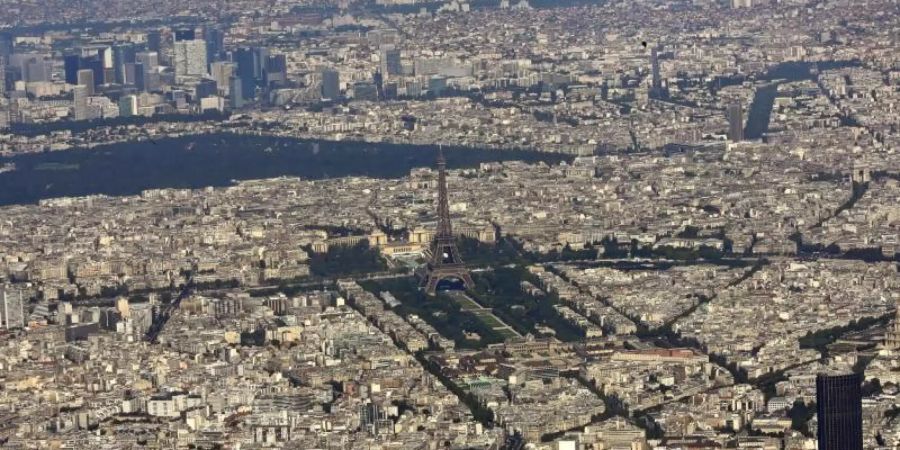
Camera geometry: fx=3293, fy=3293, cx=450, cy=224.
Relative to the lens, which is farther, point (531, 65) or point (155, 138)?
point (531, 65)

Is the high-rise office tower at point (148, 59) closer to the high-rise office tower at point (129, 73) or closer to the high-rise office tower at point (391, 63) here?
the high-rise office tower at point (129, 73)

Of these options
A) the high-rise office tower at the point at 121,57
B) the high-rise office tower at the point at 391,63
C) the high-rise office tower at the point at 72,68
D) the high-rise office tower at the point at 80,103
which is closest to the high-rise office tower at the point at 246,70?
the high-rise office tower at the point at 121,57

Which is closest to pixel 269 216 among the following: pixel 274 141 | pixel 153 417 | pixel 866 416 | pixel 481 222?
pixel 481 222

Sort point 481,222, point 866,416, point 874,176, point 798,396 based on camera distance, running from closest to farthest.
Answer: point 866,416, point 798,396, point 481,222, point 874,176

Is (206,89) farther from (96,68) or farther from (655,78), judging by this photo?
(655,78)

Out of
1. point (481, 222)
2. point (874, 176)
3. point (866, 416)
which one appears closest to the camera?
point (866, 416)

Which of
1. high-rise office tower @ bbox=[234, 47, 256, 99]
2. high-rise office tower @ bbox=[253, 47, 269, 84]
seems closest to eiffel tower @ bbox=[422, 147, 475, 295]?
high-rise office tower @ bbox=[234, 47, 256, 99]

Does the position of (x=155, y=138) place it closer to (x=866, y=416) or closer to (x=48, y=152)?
(x=48, y=152)
